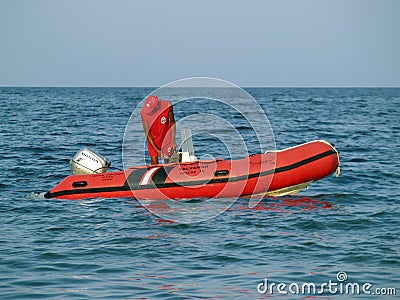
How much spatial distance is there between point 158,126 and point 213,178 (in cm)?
153

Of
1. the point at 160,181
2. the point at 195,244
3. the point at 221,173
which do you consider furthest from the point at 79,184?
the point at 195,244

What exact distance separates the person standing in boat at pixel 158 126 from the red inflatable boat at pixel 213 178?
0.45 meters

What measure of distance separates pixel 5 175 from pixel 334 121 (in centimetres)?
2361

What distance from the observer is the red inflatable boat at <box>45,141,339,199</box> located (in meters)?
12.3

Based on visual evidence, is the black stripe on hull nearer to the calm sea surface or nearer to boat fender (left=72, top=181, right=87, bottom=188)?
boat fender (left=72, top=181, right=87, bottom=188)

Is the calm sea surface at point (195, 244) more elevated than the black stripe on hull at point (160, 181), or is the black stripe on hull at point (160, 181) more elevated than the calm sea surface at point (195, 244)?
the black stripe on hull at point (160, 181)

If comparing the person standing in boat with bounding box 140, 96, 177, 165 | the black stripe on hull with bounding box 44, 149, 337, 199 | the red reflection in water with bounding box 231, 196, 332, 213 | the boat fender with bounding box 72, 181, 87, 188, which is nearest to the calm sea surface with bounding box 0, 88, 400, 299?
the red reflection in water with bounding box 231, 196, 332, 213

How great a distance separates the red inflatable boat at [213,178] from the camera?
1234cm

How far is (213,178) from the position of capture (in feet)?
40.6

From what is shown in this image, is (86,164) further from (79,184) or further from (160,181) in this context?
(160,181)

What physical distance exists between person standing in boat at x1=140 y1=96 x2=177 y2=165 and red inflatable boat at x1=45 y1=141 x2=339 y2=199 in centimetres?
45

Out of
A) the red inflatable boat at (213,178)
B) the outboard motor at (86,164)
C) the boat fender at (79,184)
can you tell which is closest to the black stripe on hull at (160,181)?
the red inflatable boat at (213,178)

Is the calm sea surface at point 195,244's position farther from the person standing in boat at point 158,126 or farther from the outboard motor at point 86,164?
the person standing in boat at point 158,126

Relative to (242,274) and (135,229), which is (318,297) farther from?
(135,229)
